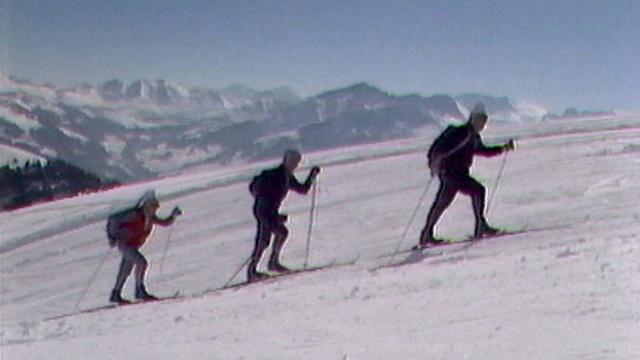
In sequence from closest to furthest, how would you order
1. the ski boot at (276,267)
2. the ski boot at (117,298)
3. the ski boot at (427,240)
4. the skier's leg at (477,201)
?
the skier's leg at (477,201), the ski boot at (427,240), the ski boot at (276,267), the ski boot at (117,298)

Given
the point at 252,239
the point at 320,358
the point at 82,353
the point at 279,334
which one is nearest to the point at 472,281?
the point at 279,334

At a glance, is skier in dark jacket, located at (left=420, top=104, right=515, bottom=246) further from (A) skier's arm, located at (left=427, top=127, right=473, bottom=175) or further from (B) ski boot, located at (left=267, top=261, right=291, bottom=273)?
(B) ski boot, located at (left=267, top=261, right=291, bottom=273)

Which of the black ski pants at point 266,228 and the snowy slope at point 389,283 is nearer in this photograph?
the snowy slope at point 389,283

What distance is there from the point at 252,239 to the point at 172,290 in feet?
10.6

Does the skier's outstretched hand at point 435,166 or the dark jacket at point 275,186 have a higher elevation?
the dark jacket at point 275,186

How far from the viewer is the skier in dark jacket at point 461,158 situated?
11391mm

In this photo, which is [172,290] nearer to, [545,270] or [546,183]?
[546,183]

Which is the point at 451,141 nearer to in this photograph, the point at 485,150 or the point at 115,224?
the point at 485,150

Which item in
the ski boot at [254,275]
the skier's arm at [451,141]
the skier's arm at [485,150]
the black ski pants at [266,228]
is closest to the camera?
the skier's arm at [451,141]

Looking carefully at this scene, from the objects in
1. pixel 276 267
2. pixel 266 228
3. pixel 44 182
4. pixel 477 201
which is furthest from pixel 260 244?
pixel 44 182

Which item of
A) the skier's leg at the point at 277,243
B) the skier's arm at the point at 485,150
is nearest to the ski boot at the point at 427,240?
the skier's arm at the point at 485,150

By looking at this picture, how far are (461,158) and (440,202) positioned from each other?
671mm

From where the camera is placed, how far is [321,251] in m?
15.1

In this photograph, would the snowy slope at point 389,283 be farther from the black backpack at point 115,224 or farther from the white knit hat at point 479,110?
the white knit hat at point 479,110
